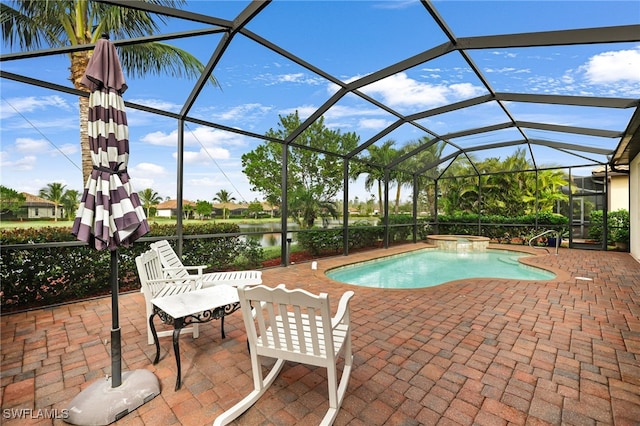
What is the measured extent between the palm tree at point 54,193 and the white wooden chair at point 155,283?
8.77 feet

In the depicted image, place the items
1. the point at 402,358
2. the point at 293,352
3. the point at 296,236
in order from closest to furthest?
the point at 293,352 → the point at 402,358 → the point at 296,236

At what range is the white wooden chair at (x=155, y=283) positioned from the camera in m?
2.89

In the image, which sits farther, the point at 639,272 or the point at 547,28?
the point at 639,272

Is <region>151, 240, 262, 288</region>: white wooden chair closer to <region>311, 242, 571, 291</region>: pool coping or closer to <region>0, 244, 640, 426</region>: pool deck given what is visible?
<region>0, 244, 640, 426</region>: pool deck

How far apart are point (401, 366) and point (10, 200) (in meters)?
5.89

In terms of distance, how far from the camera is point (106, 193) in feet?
6.68

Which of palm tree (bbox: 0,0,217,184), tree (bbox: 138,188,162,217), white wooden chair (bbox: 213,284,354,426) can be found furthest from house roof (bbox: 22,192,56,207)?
white wooden chair (bbox: 213,284,354,426)

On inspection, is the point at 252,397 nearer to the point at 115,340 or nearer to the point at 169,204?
the point at 115,340

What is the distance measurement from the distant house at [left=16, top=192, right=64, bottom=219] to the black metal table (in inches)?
139

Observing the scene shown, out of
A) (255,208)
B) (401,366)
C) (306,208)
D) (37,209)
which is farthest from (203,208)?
(401,366)

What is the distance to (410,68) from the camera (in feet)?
15.9

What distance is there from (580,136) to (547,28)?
5780 mm

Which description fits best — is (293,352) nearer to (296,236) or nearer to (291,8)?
(291,8)

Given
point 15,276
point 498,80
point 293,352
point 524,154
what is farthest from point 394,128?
point 524,154
